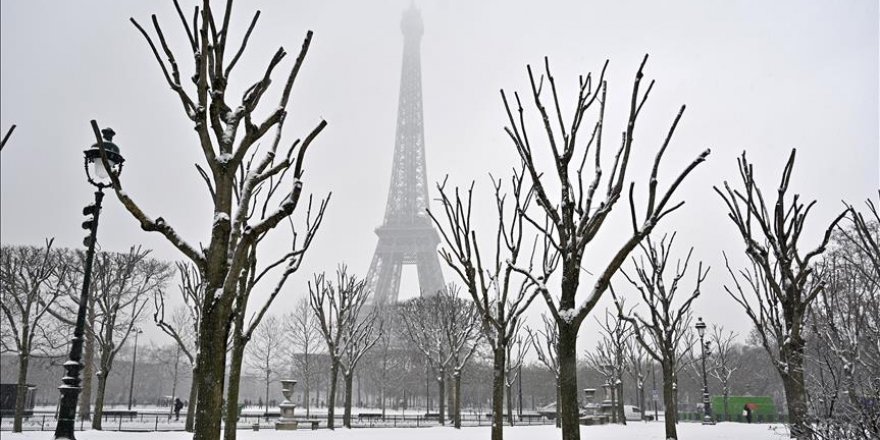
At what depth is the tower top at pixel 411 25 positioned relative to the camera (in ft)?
321

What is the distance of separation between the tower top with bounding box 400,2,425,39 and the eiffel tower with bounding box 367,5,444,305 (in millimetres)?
8204

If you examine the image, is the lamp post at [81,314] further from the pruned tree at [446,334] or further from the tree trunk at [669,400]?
the pruned tree at [446,334]

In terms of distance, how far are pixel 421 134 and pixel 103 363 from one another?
212ft

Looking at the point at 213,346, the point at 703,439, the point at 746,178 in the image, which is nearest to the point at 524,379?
the point at 703,439

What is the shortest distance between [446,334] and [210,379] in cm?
2737

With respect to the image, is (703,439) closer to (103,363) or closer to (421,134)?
(103,363)

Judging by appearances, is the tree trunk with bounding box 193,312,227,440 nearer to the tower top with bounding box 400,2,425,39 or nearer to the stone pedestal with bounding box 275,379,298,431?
the stone pedestal with bounding box 275,379,298,431

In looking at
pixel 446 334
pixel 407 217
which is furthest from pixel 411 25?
pixel 446 334

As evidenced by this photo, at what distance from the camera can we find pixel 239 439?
58.4 feet

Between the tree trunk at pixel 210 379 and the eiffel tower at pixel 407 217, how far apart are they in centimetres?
5220

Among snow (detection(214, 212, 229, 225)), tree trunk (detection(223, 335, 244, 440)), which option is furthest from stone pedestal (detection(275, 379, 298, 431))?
snow (detection(214, 212, 229, 225))

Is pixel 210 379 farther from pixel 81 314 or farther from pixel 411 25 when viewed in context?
pixel 411 25

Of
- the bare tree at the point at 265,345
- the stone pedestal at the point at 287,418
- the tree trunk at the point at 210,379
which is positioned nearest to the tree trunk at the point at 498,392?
the tree trunk at the point at 210,379

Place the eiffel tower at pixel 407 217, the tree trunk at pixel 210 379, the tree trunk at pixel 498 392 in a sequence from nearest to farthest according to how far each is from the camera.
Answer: the tree trunk at pixel 210 379
the tree trunk at pixel 498 392
the eiffel tower at pixel 407 217
